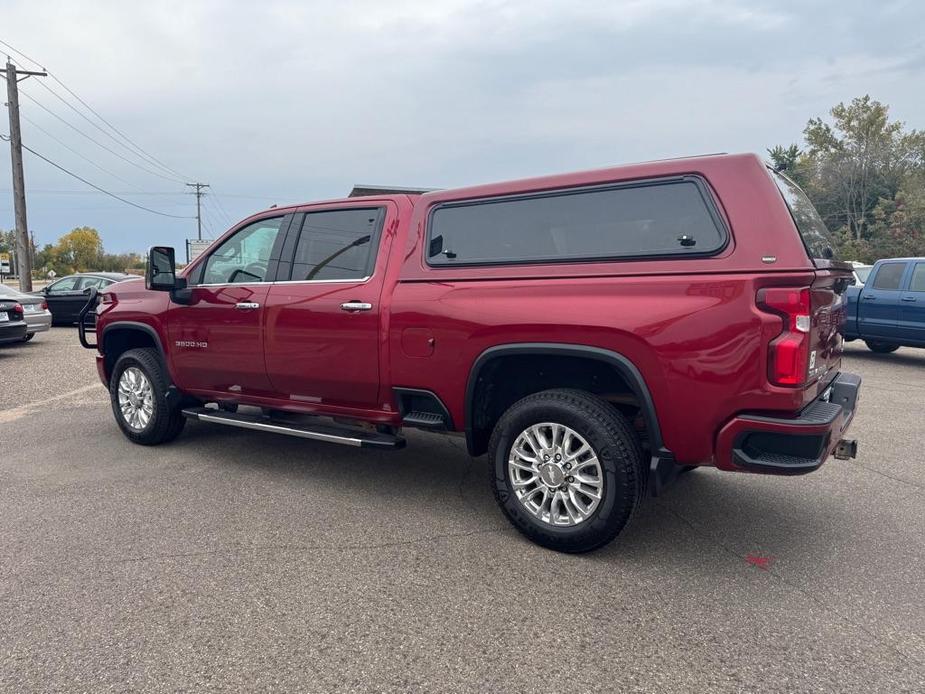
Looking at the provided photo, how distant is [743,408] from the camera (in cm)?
306

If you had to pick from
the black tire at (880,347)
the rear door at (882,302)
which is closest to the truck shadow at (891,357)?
the black tire at (880,347)

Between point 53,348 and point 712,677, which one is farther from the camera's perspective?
point 53,348

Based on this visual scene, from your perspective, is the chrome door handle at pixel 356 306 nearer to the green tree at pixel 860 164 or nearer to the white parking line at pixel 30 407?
the white parking line at pixel 30 407

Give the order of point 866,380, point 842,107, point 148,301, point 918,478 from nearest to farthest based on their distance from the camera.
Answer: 1. point 918,478
2. point 148,301
3. point 866,380
4. point 842,107

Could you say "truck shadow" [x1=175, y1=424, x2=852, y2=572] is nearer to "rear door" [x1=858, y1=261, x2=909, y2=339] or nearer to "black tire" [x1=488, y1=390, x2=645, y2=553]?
"black tire" [x1=488, y1=390, x2=645, y2=553]

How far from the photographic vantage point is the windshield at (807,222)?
3273 millimetres

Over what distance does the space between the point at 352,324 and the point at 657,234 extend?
1.95 metres

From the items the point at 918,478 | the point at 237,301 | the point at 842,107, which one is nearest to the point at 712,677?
the point at 918,478

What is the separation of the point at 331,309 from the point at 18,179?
25.2 m

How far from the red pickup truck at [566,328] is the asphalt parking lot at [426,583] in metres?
0.42

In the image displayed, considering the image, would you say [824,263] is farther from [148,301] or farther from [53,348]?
[53,348]

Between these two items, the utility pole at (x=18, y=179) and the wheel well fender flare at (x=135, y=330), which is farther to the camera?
the utility pole at (x=18, y=179)

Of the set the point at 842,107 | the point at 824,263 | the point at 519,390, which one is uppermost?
the point at 842,107

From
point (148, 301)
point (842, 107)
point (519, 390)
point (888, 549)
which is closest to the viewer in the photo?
point (888, 549)
